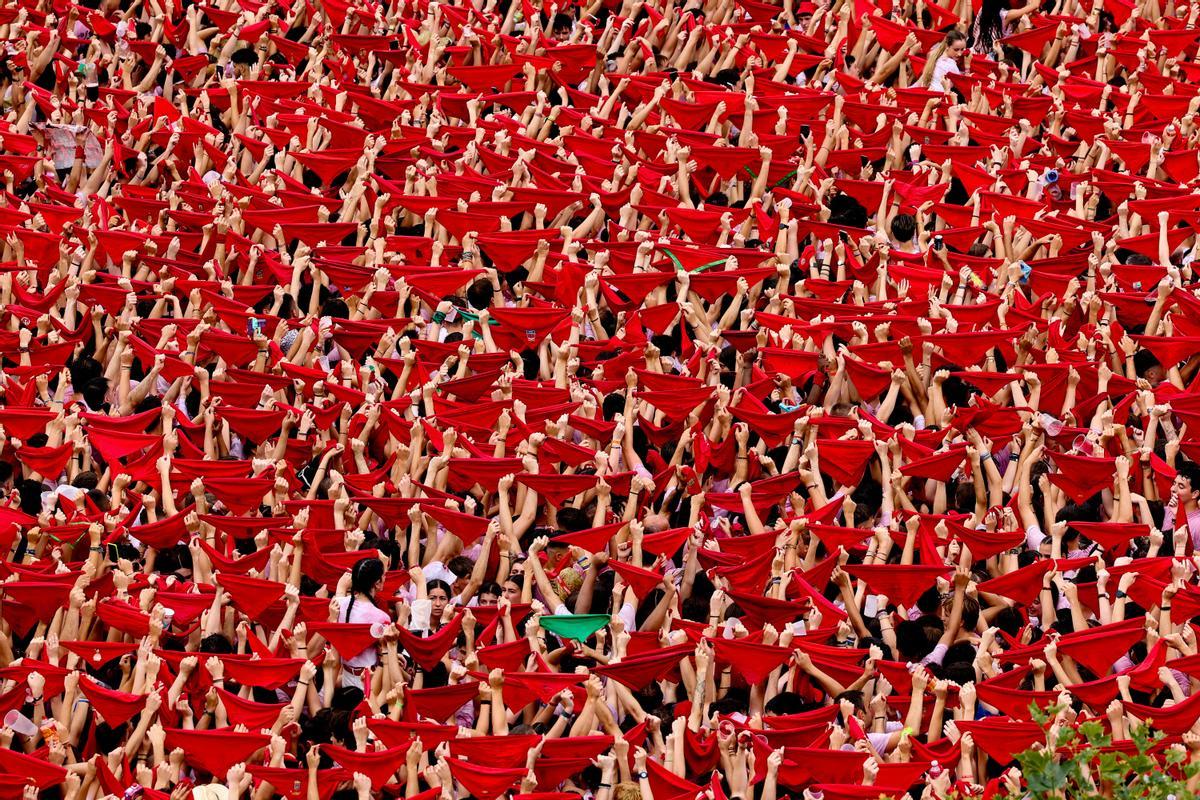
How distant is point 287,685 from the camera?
27.4 feet

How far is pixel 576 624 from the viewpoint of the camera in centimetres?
821

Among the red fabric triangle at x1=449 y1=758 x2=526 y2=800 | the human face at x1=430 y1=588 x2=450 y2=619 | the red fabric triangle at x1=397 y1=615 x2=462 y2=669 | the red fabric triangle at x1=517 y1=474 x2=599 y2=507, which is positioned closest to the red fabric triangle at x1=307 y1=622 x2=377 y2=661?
the red fabric triangle at x1=397 y1=615 x2=462 y2=669

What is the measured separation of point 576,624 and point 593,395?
175 centimetres

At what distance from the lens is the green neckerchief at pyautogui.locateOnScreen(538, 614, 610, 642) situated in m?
8.20

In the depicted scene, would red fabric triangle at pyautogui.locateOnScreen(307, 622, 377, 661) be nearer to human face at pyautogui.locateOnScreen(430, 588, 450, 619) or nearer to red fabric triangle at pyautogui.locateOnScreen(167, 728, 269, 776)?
human face at pyautogui.locateOnScreen(430, 588, 450, 619)

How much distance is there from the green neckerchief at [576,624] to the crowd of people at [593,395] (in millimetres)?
21

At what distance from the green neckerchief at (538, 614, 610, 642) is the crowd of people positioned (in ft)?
0.07

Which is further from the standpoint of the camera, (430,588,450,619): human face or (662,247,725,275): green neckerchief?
(662,247,725,275): green neckerchief

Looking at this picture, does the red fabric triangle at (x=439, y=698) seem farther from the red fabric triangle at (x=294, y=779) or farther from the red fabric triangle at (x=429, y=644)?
the red fabric triangle at (x=294, y=779)

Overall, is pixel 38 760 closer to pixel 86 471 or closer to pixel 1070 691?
pixel 86 471

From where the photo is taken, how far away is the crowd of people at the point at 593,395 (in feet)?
25.8

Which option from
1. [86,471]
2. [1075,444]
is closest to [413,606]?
[86,471]

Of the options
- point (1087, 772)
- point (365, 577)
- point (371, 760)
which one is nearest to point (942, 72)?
point (365, 577)

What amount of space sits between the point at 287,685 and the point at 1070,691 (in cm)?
310
